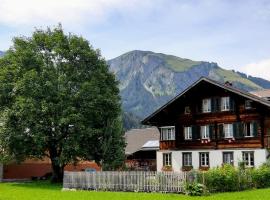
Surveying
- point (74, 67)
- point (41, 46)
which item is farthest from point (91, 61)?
point (41, 46)

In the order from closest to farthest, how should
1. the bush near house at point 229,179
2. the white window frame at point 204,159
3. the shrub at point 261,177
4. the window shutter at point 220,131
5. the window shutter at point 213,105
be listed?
the bush near house at point 229,179, the shrub at point 261,177, the window shutter at point 220,131, the white window frame at point 204,159, the window shutter at point 213,105

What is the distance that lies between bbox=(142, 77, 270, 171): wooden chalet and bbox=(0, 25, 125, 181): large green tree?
614 cm

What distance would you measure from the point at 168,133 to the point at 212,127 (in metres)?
6.23

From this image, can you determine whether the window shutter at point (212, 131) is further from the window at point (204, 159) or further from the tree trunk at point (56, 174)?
the tree trunk at point (56, 174)

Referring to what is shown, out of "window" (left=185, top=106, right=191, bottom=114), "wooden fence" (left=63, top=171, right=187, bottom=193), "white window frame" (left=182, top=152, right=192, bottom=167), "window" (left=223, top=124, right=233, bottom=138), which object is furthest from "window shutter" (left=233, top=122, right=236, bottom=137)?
"wooden fence" (left=63, top=171, right=187, bottom=193)

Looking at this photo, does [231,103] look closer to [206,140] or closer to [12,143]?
[206,140]

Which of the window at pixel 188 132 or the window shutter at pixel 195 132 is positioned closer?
the window shutter at pixel 195 132

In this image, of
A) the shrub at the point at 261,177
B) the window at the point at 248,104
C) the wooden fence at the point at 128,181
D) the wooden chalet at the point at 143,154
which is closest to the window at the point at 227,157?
the window at the point at 248,104

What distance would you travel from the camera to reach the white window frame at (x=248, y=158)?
44438mm

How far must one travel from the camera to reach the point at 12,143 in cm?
4678

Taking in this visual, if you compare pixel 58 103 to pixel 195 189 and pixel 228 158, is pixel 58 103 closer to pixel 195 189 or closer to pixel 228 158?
pixel 228 158

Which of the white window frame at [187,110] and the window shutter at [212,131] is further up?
the white window frame at [187,110]

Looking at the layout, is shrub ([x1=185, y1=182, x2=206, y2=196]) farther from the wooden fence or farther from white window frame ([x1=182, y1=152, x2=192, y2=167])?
white window frame ([x1=182, y1=152, x2=192, y2=167])

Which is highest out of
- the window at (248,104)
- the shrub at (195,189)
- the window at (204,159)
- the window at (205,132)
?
the window at (248,104)
